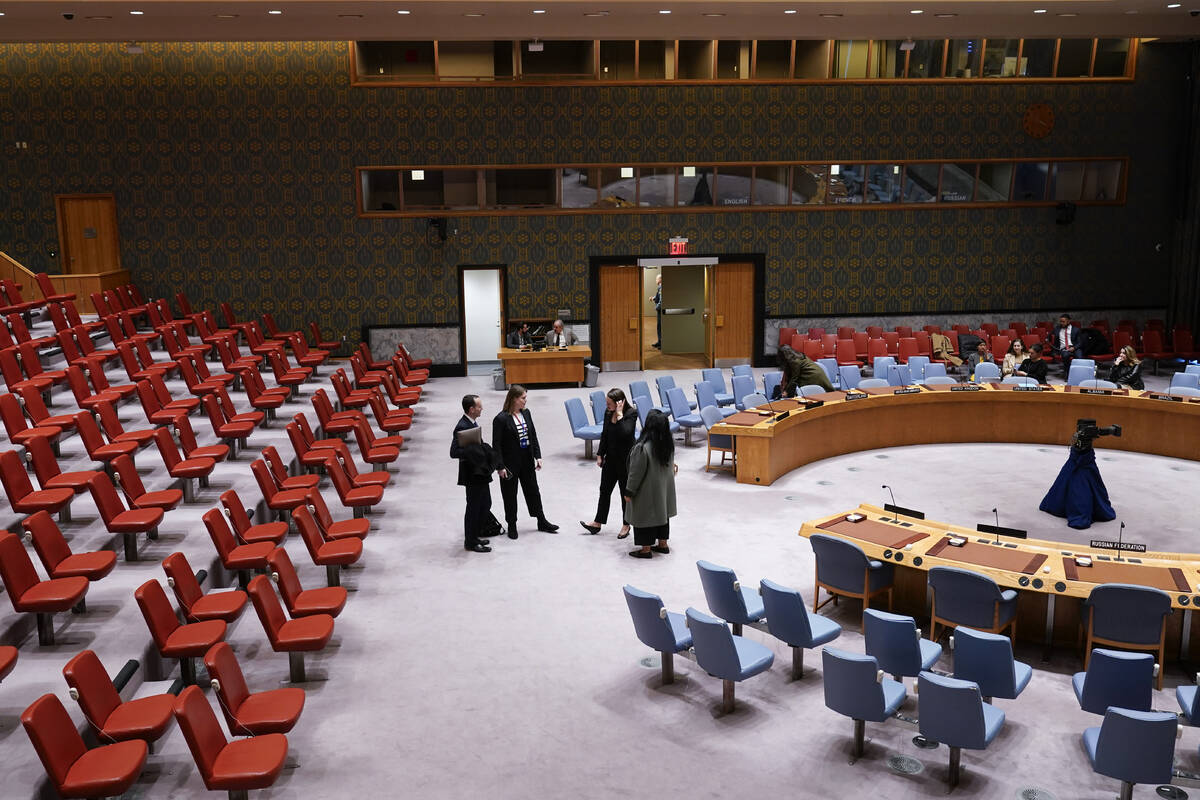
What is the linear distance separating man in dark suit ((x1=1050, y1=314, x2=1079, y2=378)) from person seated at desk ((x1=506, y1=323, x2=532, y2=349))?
30.0 feet

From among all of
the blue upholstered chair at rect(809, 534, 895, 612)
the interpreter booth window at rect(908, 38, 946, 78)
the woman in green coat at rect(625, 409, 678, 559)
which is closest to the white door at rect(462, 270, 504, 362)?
the interpreter booth window at rect(908, 38, 946, 78)

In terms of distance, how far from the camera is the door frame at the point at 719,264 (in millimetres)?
18547

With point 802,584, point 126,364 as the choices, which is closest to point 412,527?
point 802,584

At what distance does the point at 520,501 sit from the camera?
11.1m

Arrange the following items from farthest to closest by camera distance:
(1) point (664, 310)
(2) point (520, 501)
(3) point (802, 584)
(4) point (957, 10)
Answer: (1) point (664, 310) < (4) point (957, 10) < (2) point (520, 501) < (3) point (802, 584)

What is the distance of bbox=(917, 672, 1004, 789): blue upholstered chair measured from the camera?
5.45 m

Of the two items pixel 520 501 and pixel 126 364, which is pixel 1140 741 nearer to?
pixel 520 501

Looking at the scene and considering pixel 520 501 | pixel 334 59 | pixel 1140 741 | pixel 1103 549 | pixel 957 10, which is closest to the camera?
pixel 1140 741

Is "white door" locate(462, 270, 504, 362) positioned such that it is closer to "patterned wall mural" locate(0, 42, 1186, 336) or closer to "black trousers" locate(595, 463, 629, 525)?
"patterned wall mural" locate(0, 42, 1186, 336)

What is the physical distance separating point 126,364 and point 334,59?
7.17 metres

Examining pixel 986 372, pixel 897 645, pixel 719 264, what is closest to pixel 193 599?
pixel 897 645

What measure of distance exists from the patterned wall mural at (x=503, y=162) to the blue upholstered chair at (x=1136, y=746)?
14204 mm

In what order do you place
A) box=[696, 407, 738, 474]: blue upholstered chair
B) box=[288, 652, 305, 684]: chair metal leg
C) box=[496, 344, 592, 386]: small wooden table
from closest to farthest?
box=[288, 652, 305, 684]: chair metal leg
box=[696, 407, 738, 474]: blue upholstered chair
box=[496, 344, 592, 386]: small wooden table

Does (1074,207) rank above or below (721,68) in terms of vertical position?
below
